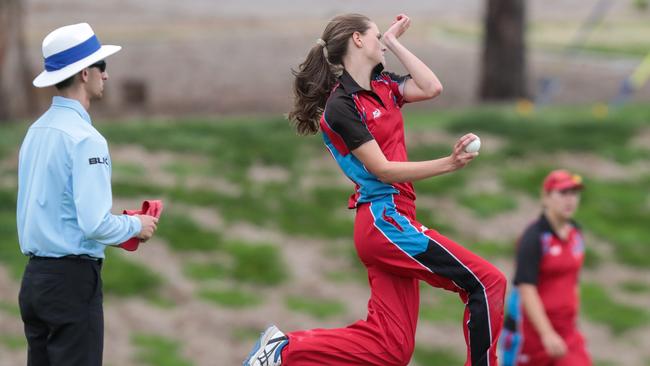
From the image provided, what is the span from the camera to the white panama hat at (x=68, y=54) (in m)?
5.19

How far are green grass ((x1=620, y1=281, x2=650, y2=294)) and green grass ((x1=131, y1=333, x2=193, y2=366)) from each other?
16.8 ft

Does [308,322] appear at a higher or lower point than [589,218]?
lower

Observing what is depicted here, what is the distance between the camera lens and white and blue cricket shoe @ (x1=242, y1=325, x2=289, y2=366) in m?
5.80

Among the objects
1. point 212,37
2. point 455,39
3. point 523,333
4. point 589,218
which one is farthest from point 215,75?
point 523,333

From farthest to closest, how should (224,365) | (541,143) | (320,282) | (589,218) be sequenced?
(541,143) → (589,218) → (320,282) → (224,365)

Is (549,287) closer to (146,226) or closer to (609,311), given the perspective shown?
(146,226)

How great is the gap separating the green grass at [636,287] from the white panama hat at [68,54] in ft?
31.8

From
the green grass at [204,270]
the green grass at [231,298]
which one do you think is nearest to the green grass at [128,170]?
the green grass at [204,270]

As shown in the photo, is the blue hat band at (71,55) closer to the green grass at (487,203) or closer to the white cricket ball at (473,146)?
the white cricket ball at (473,146)

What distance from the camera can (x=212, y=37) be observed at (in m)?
24.8

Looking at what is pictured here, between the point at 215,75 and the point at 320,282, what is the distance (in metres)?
8.33

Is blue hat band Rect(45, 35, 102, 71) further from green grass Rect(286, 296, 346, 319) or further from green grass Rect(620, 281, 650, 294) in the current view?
green grass Rect(620, 281, 650, 294)

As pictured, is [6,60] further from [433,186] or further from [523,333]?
[523,333]

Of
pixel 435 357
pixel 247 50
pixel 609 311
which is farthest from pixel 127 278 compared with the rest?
pixel 247 50
